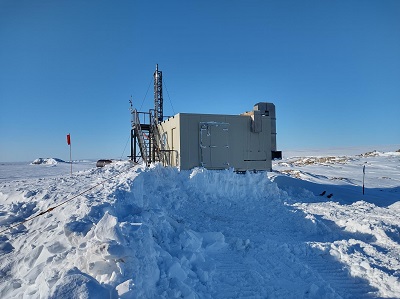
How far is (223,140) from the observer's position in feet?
44.3

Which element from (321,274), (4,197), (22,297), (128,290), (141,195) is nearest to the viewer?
(128,290)

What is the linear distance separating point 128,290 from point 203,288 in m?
1.48

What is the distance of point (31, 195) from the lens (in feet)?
27.7

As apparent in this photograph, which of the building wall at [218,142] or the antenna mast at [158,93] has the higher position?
the antenna mast at [158,93]

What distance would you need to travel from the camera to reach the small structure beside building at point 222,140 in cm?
1299

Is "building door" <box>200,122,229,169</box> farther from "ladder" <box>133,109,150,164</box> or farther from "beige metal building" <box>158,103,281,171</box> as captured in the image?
"ladder" <box>133,109,150,164</box>

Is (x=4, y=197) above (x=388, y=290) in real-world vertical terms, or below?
above

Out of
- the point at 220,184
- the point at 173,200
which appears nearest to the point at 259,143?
the point at 220,184

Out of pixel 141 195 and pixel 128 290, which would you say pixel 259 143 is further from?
pixel 128 290

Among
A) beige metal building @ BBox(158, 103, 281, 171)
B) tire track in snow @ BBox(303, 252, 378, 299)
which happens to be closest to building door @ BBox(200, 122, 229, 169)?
beige metal building @ BBox(158, 103, 281, 171)

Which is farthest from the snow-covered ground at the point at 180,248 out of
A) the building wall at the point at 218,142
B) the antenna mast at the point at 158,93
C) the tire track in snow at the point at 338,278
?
the antenna mast at the point at 158,93

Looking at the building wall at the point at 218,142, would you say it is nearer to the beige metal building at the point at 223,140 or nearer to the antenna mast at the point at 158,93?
the beige metal building at the point at 223,140

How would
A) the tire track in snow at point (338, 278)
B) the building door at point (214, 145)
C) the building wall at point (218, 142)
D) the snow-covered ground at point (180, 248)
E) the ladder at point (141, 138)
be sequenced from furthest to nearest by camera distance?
the ladder at point (141, 138) < the building door at point (214, 145) < the building wall at point (218, 142) < the tire track in snow at point (338, 278) < the snow-covered ground at point (180, 248)

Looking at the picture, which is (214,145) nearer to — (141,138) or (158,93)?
(141,138)
